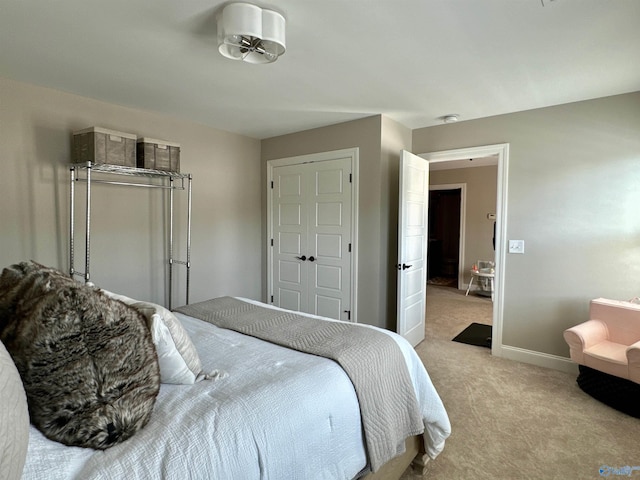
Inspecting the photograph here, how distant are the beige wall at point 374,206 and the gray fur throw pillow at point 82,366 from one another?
2607mm

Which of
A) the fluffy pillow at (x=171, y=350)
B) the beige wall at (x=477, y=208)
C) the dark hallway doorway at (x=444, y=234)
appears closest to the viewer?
the fluffy pillow at (x=171, y=350)

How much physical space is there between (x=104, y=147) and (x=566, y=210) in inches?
153

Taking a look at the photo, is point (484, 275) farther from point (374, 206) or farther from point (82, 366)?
point (82, 366)

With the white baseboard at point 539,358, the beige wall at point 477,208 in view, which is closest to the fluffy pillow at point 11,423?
the white baseboard at point 539,358

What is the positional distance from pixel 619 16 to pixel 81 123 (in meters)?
3.70

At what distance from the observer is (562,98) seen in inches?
115

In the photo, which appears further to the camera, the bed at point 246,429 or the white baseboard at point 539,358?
the white baseboard at point 539,358

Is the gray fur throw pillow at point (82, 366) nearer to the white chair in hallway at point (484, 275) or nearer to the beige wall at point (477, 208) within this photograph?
the white chair in hallway at point (484, 275)

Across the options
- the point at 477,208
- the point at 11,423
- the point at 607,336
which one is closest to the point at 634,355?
the point at 607,336

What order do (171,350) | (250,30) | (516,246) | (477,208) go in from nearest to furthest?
(171,350), (250,30), (516,246), (477,208)

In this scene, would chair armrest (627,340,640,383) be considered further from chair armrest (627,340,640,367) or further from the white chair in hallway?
the white chair in hallway

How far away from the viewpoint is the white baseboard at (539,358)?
3.10 m

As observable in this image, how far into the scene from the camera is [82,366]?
0.96 meters

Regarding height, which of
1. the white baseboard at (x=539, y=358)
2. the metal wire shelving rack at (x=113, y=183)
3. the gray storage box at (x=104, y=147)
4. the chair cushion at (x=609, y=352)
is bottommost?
the white baseboard at (x=539, y=358)
